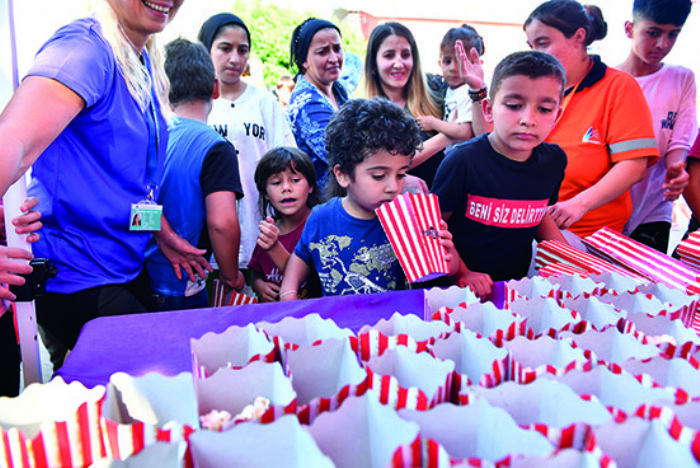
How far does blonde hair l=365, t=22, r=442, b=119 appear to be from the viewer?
322 centimetres

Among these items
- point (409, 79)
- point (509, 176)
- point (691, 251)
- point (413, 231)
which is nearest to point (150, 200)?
point (413, 231)

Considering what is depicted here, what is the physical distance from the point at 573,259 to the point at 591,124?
963 millimetres

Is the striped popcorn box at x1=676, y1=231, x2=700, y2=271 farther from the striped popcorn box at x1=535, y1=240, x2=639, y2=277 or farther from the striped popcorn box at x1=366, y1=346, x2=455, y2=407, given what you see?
the striped popcorn box at x1=366, y1=346, x2=455, y2=407

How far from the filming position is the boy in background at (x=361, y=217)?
1864mm

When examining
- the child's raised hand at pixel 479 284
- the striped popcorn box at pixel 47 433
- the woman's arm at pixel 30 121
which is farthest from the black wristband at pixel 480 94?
the striped popcorn box at pixel 47 433

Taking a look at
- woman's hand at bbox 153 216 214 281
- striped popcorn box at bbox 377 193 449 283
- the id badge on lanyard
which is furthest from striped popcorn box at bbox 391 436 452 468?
woman's hand at bbox 153 216 214 281

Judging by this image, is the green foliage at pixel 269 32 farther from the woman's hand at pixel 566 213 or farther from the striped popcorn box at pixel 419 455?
the striped popcorn box at pixel 419 455

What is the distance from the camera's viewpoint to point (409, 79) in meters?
3.29

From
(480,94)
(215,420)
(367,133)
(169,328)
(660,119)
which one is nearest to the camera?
(215,420)

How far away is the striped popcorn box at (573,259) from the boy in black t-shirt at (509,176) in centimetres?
26

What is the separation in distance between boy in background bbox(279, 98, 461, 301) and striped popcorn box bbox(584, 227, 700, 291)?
0.51m

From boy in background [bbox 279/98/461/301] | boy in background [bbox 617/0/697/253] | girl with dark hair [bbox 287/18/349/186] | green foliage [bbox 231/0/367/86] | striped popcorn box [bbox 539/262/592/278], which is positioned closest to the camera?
striped popcorn box [bbox 539/262/592/278]

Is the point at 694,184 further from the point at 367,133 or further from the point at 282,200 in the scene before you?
the point at 282,200

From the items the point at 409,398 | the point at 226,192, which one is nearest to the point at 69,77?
the point at 226,192
